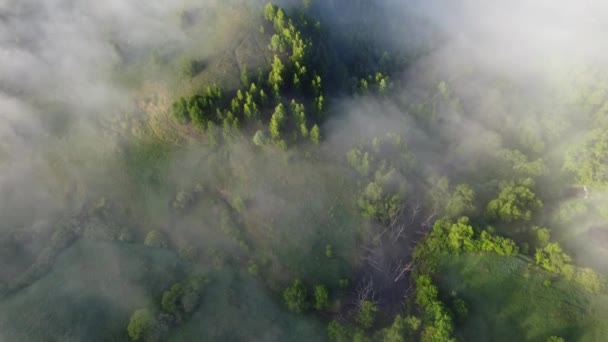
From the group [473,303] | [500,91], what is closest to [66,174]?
[473,303]

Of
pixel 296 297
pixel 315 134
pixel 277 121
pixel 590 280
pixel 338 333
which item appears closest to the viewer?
pixel 590 280

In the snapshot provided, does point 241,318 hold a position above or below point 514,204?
below

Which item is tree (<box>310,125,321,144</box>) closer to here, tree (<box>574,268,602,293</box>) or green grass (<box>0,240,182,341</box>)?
green grass (<box>0,240,182,341</box>)

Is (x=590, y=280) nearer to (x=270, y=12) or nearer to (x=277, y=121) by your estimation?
(x=277, y=121)

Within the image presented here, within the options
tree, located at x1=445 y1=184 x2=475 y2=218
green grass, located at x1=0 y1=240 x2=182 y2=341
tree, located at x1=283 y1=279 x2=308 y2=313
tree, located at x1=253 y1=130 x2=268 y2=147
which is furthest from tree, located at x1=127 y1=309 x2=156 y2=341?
tree, located at x1=445 y1=184 x2=475 y2=218

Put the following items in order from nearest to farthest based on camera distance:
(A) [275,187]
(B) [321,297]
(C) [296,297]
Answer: (C) [296,297]
(B) [321,297]
(A) [275,187]

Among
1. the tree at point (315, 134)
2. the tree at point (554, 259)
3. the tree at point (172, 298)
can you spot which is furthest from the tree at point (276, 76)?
the tree at point (554, 259)

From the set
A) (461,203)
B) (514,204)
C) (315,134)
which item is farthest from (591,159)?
(315,134)

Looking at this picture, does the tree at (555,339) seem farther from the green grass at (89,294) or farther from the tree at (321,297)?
the green grass at (89,294)

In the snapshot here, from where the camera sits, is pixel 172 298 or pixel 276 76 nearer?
pixel 172 298
